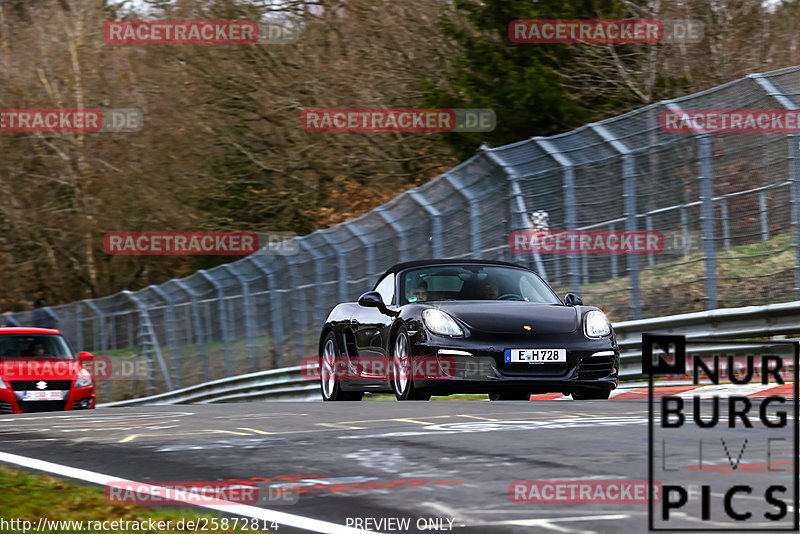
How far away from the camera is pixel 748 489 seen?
5.52 meters

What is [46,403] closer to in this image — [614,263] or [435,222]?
[435,222]

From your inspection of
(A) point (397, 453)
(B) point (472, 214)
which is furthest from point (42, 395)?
(A) point (397, 453)

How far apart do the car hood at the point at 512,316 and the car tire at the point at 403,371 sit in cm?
44

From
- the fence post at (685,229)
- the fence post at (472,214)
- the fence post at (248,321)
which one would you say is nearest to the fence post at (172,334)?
the fence post at (248,321)

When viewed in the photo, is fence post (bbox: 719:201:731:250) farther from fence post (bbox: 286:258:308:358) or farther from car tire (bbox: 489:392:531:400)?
fence post (bbox: 286:258:308:358)

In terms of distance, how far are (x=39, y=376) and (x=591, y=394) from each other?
28.0 feet

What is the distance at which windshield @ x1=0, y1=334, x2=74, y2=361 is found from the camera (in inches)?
702

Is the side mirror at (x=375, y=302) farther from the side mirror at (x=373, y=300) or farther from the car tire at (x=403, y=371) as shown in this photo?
the car tire at (x=403, y=371)

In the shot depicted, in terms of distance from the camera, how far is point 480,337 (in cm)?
1104

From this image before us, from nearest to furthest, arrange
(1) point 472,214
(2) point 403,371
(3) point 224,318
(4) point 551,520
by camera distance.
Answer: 1. (4) point 551,520
2. (2) point 403,371
3. (1) point 472,214
4. (3) point 224,318

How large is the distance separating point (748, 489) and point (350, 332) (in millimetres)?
8055

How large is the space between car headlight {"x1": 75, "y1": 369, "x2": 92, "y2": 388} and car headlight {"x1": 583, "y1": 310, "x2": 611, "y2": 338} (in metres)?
8.78

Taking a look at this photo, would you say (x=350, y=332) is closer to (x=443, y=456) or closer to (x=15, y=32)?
(x=443, y=456)

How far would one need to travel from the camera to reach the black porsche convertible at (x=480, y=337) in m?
11.0
